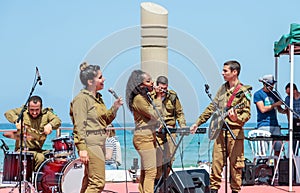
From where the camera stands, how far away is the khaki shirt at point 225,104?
22.3ft

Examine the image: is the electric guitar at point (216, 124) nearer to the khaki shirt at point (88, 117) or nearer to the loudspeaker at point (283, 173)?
the khaki shirt at point (88, 117)

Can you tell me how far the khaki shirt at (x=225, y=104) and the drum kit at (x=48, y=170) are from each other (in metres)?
1.50

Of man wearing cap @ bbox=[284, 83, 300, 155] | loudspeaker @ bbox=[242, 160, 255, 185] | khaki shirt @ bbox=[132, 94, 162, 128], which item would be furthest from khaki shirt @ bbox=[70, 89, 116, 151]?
loudspeaker @ bbox=[242, 160, 255, 185]

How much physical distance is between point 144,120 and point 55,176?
148 cm

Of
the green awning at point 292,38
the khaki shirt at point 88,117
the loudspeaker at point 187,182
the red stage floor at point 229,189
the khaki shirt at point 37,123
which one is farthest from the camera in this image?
the red stage floor at point 229,189

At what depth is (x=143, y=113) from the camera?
6.18m

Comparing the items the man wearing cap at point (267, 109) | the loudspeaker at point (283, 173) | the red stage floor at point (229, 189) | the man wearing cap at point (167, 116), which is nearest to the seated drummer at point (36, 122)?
the red stage floor at point (229, 189)

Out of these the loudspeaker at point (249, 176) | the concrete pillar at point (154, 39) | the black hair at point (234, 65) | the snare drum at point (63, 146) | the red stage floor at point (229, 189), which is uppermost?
the concrete pillar at point (154, 39)

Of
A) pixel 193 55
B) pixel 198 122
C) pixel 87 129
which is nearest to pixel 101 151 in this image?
pixel 87 129

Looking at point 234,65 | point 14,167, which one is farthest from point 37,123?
point 234,65

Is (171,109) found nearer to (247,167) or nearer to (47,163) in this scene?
(47,163)

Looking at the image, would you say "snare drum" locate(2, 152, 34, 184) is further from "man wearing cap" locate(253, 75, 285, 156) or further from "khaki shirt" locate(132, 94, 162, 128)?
"man wearing cap" locate(253, 75, 285, 156)

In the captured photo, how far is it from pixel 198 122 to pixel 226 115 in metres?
0.29

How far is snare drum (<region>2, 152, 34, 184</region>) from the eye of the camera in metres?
7.12
